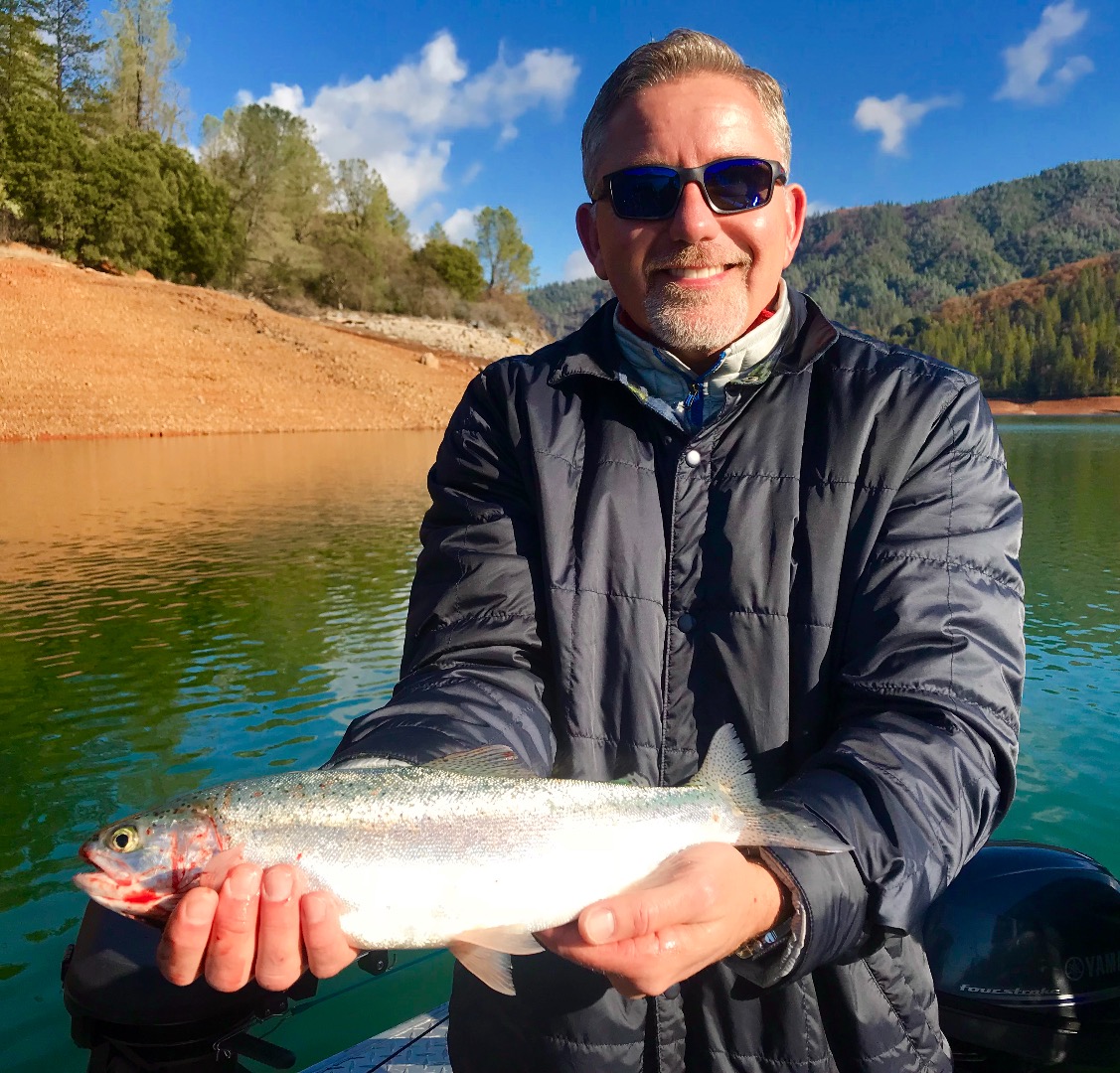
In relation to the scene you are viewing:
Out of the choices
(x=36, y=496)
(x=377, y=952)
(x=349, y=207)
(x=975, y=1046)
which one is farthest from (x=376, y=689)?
(x=349, y=207)

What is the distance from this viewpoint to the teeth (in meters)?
2.99

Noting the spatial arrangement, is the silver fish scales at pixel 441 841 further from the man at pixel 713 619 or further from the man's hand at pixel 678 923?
the man's hand at pixel 678 923

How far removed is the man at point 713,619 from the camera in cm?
222

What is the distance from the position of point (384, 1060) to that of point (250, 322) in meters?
55.8

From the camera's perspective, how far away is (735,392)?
285cm

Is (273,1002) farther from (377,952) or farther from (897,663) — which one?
(897,663)

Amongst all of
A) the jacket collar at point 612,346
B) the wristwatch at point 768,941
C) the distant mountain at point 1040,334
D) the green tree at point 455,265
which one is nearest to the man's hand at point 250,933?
the wristwatch at point 768,941

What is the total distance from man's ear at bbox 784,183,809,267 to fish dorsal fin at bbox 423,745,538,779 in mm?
1951

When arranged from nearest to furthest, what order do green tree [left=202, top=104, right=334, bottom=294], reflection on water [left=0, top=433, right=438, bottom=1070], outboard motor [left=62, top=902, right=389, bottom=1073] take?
outboard motor [left=62, top=902, right=389, bottom=1073] → reflection on water [left=0, top=433, right=438, bottom=1070] → green tree [left=202, top=104, right=334, bottom=294]

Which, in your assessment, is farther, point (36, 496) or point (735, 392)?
point (36, 496)

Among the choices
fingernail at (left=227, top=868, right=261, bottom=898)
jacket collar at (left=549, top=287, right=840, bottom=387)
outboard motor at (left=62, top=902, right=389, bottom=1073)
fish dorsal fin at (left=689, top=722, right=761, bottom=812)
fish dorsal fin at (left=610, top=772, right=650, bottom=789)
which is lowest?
outboard motor at (left=62, top=902, right=389, bottom=1073)

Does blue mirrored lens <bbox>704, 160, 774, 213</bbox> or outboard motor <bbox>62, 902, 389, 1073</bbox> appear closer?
blue mirrored lens <bbox>704, 160, 774, 213</bbox>

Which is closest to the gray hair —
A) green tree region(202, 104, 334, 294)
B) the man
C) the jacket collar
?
the man

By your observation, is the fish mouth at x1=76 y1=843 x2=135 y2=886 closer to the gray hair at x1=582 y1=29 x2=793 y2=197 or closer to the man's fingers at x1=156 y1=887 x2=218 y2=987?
the man's fingers at x1=156 y1=887 x2=218 y2=987
